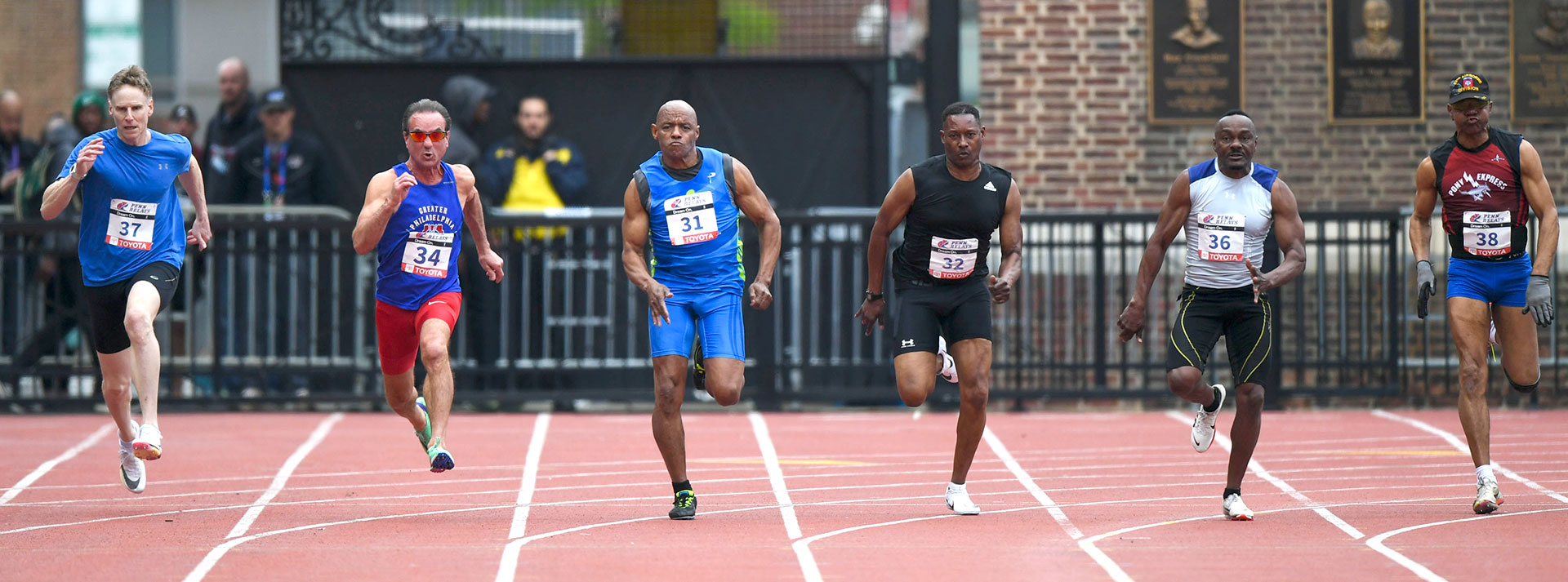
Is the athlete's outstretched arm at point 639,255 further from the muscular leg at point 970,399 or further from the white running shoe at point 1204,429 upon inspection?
the white running shoe at point 1204,429

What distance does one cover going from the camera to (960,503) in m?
8.70

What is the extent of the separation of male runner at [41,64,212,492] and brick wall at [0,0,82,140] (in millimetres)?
14877

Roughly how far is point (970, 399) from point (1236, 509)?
1.27 meters

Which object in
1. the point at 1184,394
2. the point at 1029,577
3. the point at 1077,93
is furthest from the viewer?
the point at 1077,93

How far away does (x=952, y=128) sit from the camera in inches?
342

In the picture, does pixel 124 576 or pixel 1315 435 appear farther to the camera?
pixel 1315 435

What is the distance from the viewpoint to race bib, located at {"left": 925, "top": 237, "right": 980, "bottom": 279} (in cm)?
885

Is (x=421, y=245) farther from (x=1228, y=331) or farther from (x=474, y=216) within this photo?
(x=1228, y=331)

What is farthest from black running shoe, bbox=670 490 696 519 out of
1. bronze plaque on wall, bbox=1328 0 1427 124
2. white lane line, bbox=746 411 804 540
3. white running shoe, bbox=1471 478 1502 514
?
bronze plaque on wall, bbox=1328 0 1427 124

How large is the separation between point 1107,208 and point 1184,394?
267 inches

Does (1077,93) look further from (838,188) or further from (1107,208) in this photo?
(838,188)

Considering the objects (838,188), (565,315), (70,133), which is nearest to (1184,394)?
(565,315)

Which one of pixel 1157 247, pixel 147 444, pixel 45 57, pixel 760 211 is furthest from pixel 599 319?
pixel 45 57

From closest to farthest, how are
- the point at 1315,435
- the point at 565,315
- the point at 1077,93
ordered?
the point at 1315,435, the point at 565,315, the point at 1077,93
